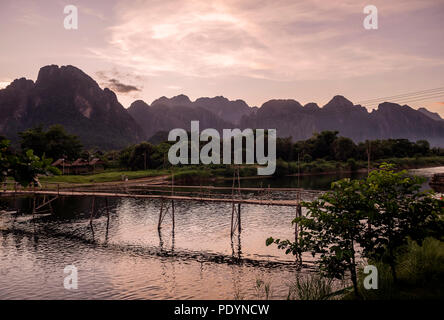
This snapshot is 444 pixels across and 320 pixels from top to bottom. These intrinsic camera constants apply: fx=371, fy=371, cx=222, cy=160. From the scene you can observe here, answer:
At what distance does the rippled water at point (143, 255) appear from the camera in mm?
24484

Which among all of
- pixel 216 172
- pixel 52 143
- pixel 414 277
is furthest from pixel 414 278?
pixel 52 143

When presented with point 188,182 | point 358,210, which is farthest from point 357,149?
point 358,210

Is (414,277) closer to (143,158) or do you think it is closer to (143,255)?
(143,255)

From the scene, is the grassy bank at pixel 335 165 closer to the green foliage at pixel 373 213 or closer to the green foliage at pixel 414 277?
the green foliage at pixel 414 277

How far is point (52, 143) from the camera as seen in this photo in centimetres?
10656

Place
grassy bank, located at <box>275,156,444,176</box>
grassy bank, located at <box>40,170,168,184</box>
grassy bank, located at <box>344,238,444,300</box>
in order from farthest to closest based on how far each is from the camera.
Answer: grassy bank, located at <box>275,156,444,176</box> → grassy bank, located at <box>40,170,168,184</box> → grassy bank, located at <box>344,238,444,300</box>

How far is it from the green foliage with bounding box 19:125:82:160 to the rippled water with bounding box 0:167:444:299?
Result: 5537 cm

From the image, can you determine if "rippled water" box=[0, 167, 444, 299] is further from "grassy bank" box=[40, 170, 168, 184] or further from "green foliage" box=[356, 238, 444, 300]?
"grassy bank" box=[40, 170, 168, 184]

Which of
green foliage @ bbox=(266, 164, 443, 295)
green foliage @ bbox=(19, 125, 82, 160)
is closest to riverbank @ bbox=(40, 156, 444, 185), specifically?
green foliage @ bbox=(19, 125, 82, 160)

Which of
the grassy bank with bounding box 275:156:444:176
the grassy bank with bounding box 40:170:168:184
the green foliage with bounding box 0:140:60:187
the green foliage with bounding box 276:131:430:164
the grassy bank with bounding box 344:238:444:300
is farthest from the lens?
the green foliage with bounding box 276:131:430:164

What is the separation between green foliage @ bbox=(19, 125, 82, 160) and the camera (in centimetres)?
10431

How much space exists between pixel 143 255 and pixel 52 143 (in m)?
85.6
